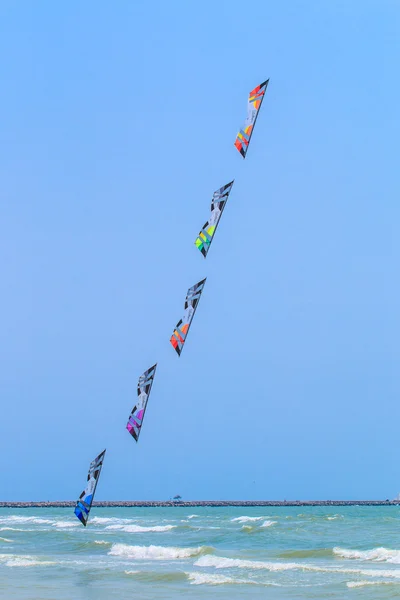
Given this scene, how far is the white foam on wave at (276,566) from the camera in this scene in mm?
22786

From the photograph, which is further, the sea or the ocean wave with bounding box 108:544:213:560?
the ocean wave with bounding box 108:544:213:560

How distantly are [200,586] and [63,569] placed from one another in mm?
5446

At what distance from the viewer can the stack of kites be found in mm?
15156

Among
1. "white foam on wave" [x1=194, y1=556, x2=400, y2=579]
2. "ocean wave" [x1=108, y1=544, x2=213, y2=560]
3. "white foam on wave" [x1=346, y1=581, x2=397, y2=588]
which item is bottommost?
"white foam on wave" [x1=346, y1=581, x2=397, y2=588]

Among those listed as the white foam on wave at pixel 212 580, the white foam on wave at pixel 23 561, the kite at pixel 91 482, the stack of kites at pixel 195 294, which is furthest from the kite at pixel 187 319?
the white foam on wave at pixel 23 561

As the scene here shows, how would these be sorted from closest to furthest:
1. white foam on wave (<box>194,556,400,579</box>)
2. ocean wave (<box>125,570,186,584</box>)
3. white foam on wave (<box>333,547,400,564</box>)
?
ocean wave (<box>125,570,186,584</box>), white foam on wave (<box>194,556,400,579</box>), white foam on wave (<box>333,547,400,564</box>)

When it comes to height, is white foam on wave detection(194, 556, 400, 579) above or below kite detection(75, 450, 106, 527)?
above

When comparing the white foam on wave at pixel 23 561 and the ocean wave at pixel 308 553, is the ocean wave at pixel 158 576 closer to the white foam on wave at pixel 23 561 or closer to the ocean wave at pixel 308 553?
the white foam on wave at pixel 23 561

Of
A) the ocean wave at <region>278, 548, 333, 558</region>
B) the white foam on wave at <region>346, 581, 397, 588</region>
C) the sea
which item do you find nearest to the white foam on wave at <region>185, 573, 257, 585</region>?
the sea

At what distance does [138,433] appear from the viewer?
595 inches

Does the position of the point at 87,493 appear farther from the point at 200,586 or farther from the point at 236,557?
the point at 236,557

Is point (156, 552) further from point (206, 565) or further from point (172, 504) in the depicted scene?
point (172, 504)

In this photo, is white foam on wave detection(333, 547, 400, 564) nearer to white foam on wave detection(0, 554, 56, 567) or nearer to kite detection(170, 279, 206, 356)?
white foam on wave detection(0, 554, 56, 567)

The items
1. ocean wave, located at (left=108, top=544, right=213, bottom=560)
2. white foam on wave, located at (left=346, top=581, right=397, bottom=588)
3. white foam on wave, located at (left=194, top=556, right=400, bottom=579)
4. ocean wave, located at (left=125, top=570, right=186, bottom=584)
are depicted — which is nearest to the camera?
white foam on wave, located at (left=346, top=581, right=397, bottom=588)
